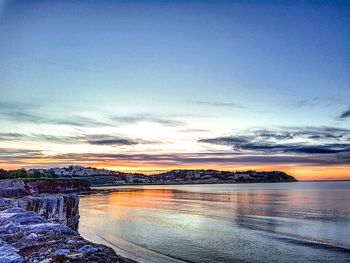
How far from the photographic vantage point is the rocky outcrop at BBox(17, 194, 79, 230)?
40219 mm

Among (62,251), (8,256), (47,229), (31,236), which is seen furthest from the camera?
(47,229)

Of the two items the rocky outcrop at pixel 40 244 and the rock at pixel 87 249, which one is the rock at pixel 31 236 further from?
the rock at pixel 87 249

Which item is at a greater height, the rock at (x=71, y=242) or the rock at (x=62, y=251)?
the rock at (x=71, y=242)

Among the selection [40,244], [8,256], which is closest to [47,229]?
[40,244]

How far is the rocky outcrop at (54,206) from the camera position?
40.2 metres

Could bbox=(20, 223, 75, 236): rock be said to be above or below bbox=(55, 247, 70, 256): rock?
above

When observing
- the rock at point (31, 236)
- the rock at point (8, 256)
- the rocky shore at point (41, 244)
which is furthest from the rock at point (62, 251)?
the rock at point (31, 236)

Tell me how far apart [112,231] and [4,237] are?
3960cm

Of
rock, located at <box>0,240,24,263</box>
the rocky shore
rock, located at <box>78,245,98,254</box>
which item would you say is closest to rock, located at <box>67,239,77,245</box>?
the rocky shore

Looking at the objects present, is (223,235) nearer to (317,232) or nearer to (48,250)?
(317,232)

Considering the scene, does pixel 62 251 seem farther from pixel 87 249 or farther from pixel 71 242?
pixel 71 242

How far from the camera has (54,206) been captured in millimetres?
44781

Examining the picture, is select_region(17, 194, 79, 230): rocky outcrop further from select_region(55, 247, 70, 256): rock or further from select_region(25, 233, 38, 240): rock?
select_region(55, 247, 70, 256): rock

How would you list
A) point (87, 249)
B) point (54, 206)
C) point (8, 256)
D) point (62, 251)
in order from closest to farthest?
point (8, 256) < point (62, 251) < point (87, 249) < point (54, 206)
